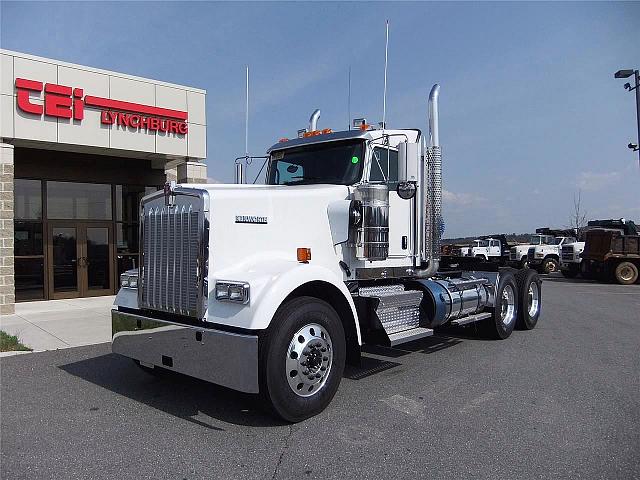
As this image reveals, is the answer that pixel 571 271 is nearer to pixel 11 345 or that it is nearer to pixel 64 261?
pixel 64 261

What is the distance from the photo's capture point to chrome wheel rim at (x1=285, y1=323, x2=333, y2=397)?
430 cm

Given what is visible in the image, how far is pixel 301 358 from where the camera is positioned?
14.3 ft

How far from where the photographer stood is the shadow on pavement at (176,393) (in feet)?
14.7

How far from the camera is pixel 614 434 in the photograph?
407cm

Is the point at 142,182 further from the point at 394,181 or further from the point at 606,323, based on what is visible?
the point at 606,323

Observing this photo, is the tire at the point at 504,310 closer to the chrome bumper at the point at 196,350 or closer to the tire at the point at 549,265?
the chrome bumper at the point at 196,350

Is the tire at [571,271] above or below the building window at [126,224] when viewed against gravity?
below

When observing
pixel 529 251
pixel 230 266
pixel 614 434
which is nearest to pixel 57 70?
pixel 230 266

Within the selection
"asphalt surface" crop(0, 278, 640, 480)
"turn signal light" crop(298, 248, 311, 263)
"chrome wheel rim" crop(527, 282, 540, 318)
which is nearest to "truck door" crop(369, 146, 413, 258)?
"turn signal light" crop(298, 248, 311, 263)

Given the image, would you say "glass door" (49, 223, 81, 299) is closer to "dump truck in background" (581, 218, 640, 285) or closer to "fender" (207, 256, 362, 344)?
"fender" (207, 256, 362, 344)

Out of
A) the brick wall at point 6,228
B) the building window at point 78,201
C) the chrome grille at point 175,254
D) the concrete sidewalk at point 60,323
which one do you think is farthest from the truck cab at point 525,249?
the chrome grille at point 175,254

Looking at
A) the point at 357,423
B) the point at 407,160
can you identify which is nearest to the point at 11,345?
the point at 357,423

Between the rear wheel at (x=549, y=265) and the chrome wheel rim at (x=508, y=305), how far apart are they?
19.6 metres

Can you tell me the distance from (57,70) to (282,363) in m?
10.2
